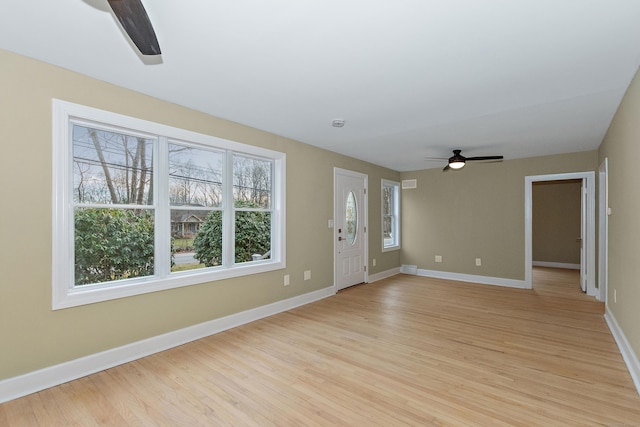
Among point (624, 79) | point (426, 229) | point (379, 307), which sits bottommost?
point (379, 307)

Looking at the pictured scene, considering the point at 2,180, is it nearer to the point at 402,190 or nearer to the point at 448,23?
the point at 448,23

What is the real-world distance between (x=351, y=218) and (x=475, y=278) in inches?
112

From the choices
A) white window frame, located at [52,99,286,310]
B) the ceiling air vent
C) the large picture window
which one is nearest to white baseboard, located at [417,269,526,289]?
the large picture window

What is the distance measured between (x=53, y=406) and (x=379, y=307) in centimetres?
355

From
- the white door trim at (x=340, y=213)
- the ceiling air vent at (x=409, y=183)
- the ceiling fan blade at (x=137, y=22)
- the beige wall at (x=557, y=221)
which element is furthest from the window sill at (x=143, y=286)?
the beige wall at (x=557, y=221)

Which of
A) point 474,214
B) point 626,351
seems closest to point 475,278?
point 474,214

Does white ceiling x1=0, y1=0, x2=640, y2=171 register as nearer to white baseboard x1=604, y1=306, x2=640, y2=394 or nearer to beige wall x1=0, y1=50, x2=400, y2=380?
beige wall x1=0, y1=50, x2=400, y2=380

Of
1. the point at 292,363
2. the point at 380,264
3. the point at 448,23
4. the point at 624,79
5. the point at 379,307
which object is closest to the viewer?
the point at 448,23

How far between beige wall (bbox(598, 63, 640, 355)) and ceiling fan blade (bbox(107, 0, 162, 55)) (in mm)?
3400

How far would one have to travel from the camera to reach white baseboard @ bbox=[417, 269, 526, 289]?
568 cm

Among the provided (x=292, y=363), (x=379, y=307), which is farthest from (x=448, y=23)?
(x=379, y=307)

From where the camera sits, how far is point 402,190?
7.11 meters

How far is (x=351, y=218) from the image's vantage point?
566 centimetres

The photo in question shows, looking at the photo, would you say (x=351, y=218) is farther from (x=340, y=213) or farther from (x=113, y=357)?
(x=113, y=357)
